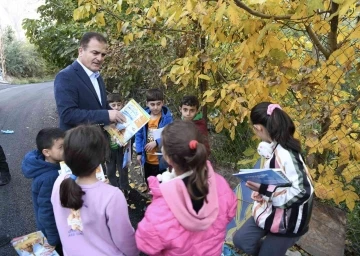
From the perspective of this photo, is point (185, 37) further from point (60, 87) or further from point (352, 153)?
point (352, 153)

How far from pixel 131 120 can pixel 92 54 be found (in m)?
0.61

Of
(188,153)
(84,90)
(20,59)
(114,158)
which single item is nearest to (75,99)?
(84,90)

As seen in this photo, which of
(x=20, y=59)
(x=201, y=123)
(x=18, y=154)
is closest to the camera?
(x=201, y=123)

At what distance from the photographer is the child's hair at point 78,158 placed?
150 cm

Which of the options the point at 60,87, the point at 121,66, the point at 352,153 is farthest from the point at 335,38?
the point at 121,66

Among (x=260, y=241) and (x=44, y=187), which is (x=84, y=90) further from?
(x=260, y=241)

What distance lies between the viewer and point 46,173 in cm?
210

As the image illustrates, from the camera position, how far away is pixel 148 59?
421 cm

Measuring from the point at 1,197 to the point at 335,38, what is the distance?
3.82 meters

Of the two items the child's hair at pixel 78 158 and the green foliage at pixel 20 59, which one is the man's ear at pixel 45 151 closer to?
the child's hair at pixel 78 158

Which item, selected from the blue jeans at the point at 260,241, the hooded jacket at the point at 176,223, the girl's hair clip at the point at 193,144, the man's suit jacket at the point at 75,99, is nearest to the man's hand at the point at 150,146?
the man's suit jacket at the point at 75,99

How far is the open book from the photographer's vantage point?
5.44 ft

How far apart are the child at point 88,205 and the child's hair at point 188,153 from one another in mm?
354

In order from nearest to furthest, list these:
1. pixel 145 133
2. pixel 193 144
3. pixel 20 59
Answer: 1. pixel 193 144
2. pixel 145 133
3. pixel 20 59
